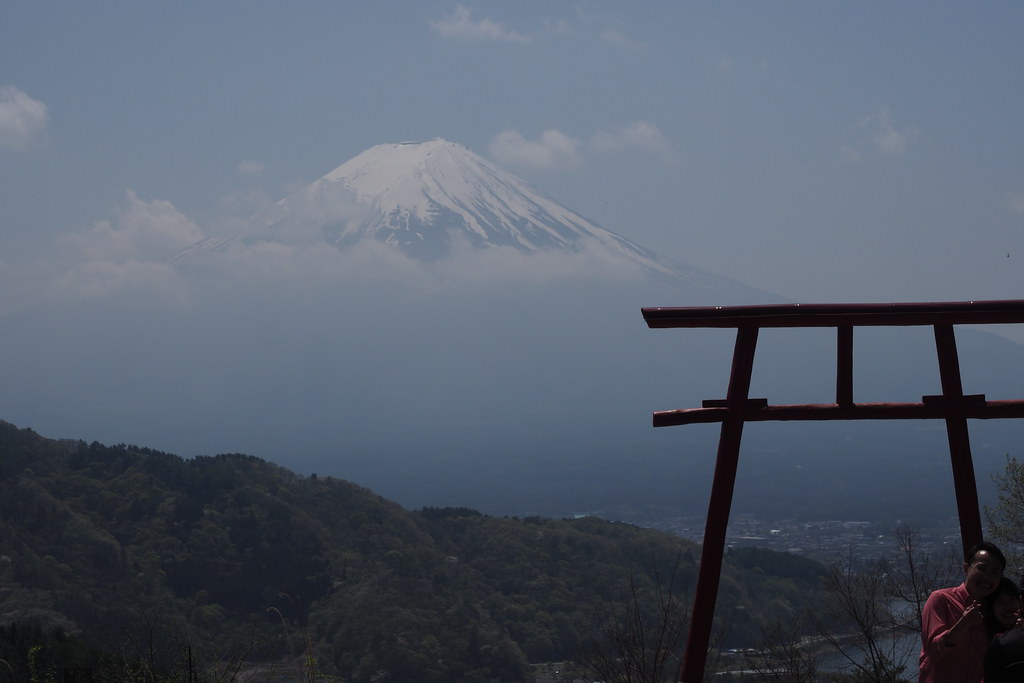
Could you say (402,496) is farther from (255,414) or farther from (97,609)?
(97,609)

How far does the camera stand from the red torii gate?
140 inches

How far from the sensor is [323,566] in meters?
31.5

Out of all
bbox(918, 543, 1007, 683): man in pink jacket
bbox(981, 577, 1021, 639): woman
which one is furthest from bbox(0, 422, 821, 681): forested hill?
bbox(981, 577, 1021, 639): woman

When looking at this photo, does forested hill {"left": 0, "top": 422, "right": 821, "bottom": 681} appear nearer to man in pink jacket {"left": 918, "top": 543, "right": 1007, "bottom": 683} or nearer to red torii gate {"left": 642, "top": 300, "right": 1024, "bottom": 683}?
red torii gate {"left": 642, "top": 300, "right": 1024, "bottom": 683}

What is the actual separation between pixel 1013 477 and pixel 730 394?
842 cm

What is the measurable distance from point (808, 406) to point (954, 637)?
100cm

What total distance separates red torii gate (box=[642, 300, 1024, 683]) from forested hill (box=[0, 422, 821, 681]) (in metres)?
21.5

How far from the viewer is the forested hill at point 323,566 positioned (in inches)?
1038

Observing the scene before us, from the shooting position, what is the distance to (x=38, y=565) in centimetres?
2778

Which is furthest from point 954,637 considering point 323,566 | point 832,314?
point 323,566

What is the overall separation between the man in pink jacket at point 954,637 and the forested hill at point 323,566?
22083 millimetres

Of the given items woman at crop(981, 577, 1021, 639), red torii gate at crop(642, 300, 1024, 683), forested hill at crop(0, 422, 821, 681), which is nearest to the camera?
woman at crop(981, 577, 1021, 639)

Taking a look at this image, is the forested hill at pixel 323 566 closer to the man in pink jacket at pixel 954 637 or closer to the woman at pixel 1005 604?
the man in pink jacket at pixel 954 637

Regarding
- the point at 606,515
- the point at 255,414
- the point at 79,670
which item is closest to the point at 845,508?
the point at 606,515
